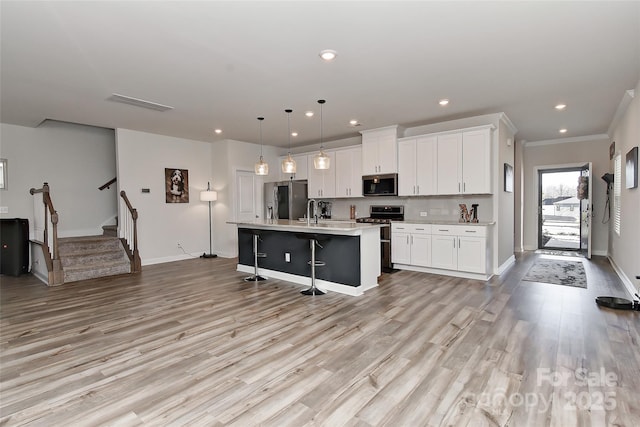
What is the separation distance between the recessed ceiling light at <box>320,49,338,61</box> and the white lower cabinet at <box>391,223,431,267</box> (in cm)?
344

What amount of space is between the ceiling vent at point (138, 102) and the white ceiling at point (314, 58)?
0.18m

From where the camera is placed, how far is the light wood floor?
2002 millimetres

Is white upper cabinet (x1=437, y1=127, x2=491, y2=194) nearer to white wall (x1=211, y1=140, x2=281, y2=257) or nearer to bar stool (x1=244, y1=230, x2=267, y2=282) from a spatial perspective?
bar stool (x1=244, y1=230, x2=267, y2=282)

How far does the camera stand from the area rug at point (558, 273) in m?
5.05

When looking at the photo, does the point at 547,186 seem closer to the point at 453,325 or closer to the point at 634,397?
the point at 453,325

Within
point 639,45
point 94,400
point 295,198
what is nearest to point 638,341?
point 639,45

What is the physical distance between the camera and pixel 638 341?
2908mm

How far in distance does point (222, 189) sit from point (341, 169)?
9.31 feet

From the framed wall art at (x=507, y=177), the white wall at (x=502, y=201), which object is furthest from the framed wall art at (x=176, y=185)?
the framed wall art at (x=507, y=177)

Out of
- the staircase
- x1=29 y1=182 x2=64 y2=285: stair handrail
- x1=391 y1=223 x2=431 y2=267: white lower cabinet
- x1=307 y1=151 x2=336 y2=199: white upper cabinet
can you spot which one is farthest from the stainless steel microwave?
x1=29 y1=182 x2=64 y2=285: stair handrail

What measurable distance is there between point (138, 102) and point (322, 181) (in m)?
4.03

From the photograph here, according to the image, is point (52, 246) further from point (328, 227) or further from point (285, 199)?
point (328, 227)

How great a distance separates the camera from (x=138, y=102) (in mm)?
4738

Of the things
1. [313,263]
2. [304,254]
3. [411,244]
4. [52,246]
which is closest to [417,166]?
[411,244]
